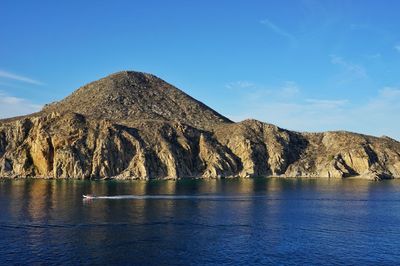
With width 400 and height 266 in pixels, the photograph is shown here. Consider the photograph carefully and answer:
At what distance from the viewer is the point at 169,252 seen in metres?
81.9

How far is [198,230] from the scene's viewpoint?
332ft

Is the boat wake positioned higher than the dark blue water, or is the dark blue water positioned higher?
the boat wake

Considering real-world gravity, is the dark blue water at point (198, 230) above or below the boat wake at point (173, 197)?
below

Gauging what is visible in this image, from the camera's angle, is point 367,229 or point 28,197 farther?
point 28,197

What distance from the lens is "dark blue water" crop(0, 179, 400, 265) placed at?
7969 centimetres

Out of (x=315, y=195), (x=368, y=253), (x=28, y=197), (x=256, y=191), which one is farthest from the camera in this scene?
(x=256, y=191)

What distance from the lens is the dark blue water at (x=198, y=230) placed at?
7969 centimetres

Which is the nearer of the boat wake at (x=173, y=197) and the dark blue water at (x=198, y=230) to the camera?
the dark blue water at (x=198, y=230)

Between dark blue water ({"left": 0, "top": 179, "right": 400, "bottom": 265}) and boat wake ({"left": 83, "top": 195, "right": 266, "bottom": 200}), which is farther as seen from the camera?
boat wake ({"left": 83, "top": 195, "right": 266, "bottom": 200})

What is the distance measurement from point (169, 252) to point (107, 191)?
101 meters

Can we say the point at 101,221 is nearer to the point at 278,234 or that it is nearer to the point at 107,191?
the point at 278,234

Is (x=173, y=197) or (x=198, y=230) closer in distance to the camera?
(x=198, y=230)

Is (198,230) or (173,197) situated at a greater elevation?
(173,197)

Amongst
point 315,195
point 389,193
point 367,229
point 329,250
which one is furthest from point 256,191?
point 329,250
